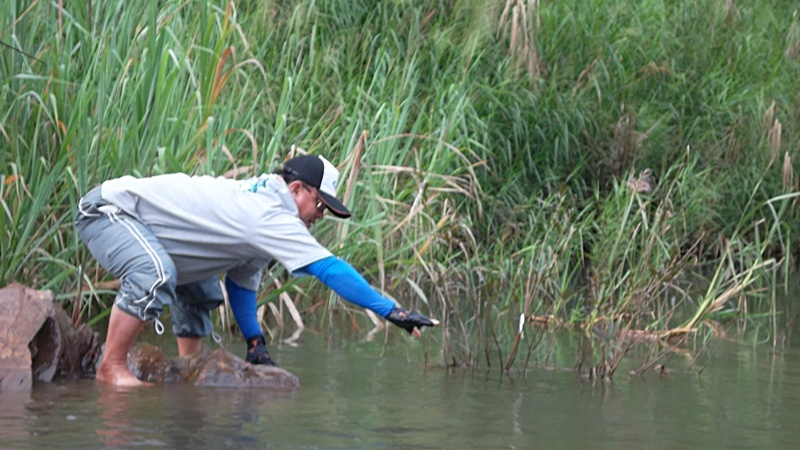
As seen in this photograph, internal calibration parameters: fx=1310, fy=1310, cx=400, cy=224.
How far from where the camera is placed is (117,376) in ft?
15.6

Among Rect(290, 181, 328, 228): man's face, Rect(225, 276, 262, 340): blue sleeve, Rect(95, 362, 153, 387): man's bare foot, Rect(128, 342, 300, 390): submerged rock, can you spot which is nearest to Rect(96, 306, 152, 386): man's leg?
Rect(95, 362, 153, 387): man's bare foot

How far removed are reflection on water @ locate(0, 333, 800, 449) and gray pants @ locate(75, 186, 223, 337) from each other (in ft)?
1.04

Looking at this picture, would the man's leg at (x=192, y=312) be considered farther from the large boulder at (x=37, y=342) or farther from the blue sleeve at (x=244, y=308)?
the large boulder at (x=37, y=342)

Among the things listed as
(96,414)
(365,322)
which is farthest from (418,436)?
(365,322)

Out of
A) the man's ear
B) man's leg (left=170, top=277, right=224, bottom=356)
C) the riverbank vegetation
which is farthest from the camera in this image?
the riverbank vegetation

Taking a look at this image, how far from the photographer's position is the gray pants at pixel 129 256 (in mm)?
4676

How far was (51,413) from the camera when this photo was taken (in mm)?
4148

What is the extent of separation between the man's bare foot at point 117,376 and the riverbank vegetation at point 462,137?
1.68 ft

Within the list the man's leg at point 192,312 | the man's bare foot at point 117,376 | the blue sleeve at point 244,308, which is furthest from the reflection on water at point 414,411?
the man's leg at point 192,312

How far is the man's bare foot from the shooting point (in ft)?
15.5

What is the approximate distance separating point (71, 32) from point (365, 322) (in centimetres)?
230

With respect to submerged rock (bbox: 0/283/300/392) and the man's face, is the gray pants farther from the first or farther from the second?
the man's face

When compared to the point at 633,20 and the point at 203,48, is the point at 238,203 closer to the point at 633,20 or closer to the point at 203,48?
the point at 203,48

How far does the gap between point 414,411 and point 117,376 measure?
3.62 ft
